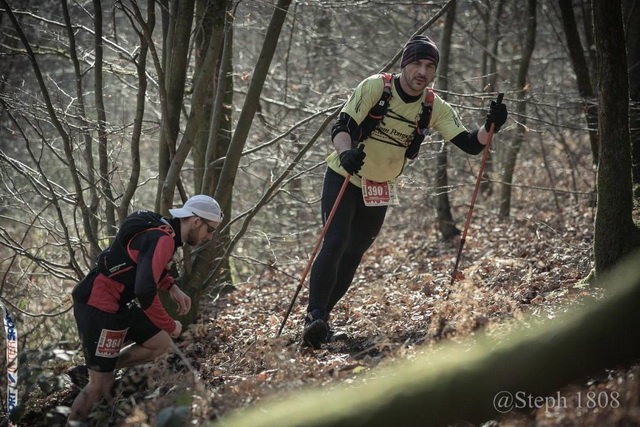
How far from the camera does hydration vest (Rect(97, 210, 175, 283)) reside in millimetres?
4973

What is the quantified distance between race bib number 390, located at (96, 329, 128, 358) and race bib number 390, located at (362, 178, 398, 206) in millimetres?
2281

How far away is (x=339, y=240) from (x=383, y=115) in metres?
1.11

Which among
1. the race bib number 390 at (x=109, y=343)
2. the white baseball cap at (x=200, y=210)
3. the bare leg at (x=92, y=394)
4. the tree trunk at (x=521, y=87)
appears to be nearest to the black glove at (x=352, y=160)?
the white baseball cap at (x=200, y=210)

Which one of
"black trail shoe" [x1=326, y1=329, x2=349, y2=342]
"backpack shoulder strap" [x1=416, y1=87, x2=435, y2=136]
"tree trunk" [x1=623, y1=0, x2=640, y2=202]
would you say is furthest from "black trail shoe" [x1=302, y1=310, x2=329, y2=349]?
"tree trunk" [x1=623, y1=0, x2=640, y2=202]

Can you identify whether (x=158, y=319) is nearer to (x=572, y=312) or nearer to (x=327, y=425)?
(x=327, y=425)

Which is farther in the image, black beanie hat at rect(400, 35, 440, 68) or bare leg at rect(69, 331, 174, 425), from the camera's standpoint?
black beanie hat at rect(400, 35, 440, 68)

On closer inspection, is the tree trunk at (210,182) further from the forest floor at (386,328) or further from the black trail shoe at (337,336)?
the black trail shoe at (337,336)

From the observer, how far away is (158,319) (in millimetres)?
5195

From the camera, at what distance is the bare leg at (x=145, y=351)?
213 inches

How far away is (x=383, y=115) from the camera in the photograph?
5531 mm

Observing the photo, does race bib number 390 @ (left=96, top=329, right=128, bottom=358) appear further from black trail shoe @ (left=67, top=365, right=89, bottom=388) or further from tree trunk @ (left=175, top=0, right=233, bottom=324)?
tree trunk @ (left=175, top=0, right=233, bottom=324)

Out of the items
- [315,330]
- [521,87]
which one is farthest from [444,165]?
[315,330]

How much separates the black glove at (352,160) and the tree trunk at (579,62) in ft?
13.0

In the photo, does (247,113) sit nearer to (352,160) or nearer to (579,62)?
(352,160)
